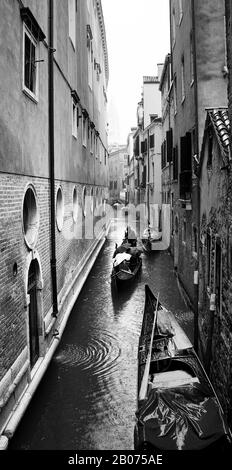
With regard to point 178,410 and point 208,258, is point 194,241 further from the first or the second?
point 178,410

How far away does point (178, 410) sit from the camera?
16.2 ft

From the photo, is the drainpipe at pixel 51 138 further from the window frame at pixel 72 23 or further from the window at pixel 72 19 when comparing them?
the window at pixel 72 19

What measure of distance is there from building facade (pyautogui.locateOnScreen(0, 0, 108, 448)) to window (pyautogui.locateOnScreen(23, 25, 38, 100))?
0.02m

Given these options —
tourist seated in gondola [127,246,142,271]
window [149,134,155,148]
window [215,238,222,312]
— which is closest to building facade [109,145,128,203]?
window [149,134,155,148]

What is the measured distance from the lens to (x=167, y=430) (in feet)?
15.3

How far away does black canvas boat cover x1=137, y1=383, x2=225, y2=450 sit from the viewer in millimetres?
4502

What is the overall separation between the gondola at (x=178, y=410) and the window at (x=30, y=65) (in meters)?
4.91

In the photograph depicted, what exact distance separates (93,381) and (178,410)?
3.86m

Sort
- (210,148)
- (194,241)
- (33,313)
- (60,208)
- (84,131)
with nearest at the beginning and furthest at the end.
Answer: (210,148), (33,313), (60,208), (194,241), (84,131)

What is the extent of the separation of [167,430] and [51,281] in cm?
555

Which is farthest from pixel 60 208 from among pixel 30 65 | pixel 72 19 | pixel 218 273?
pixel 72 19

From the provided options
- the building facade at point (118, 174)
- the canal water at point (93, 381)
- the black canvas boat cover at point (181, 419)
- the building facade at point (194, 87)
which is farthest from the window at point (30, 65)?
the building facade at point (118, 174)

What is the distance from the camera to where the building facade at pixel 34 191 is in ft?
20.5
